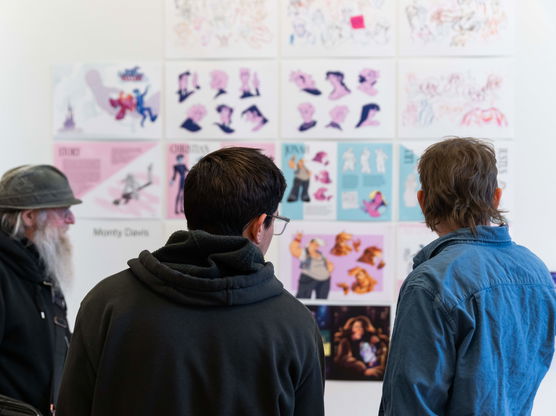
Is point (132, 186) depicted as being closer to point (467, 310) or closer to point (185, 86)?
point (185, 86)

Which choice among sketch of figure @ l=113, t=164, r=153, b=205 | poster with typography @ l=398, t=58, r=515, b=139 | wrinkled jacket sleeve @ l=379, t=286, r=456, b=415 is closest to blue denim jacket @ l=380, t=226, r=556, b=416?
wrinkled jacket sleeve @ l=379, t=286, r=456, b=415

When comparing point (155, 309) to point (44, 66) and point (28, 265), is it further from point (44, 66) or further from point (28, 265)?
point (44, 66)

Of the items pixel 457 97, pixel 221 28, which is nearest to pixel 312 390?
pixel 457 97

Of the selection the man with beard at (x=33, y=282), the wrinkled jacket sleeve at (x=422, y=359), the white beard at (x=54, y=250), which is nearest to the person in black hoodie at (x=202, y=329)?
the wrinkled jacket sleeve at (x=422, y=359)

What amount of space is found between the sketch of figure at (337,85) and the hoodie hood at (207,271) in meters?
1.47

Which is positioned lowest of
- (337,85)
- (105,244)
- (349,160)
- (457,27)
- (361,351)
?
(361,351)

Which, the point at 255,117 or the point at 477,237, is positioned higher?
the point at 255,117

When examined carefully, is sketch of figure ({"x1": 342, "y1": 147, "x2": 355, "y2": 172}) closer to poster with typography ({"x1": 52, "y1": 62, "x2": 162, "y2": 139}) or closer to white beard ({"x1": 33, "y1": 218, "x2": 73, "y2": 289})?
poster with typography ({"x1": 52, "y1": 62, "x2": 162, "y2": 139})

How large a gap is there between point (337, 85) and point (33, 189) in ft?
4.20

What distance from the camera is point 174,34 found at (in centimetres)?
241

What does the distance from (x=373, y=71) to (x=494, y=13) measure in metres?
0.56

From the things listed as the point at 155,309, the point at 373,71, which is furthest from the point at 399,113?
the point at 155,309

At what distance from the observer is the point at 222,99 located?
2.41 metres

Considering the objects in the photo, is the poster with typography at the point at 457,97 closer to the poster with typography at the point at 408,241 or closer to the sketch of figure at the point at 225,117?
the poster with typography at the point at 408,241
